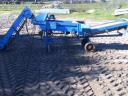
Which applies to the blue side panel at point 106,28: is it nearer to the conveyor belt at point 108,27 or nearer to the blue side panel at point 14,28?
the conveyor belt at point 108,27

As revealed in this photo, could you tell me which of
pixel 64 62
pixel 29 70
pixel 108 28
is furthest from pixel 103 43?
pixel 29 70

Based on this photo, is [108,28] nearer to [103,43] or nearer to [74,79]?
[103,43]

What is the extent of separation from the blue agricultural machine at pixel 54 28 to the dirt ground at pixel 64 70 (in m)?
0.38

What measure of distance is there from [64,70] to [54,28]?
3.45 metres

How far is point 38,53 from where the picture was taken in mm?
14469

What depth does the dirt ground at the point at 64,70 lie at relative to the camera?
952cm

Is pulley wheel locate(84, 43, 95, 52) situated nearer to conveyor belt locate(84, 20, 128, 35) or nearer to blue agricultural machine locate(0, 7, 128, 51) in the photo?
blue agricultural machine locate(0, 7, 128, 51)

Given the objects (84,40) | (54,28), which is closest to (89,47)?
(84,40)

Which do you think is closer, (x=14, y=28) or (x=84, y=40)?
(x=14, y=28)

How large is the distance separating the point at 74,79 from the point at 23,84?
1376mm

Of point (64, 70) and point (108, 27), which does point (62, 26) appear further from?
point (64, 70)

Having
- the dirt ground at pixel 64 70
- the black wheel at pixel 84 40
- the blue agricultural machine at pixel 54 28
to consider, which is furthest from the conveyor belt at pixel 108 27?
the dirt ground at pixel 64 70

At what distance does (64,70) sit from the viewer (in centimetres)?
1168

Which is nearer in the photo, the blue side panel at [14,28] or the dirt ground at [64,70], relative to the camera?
the dirt ground at [64,70]
